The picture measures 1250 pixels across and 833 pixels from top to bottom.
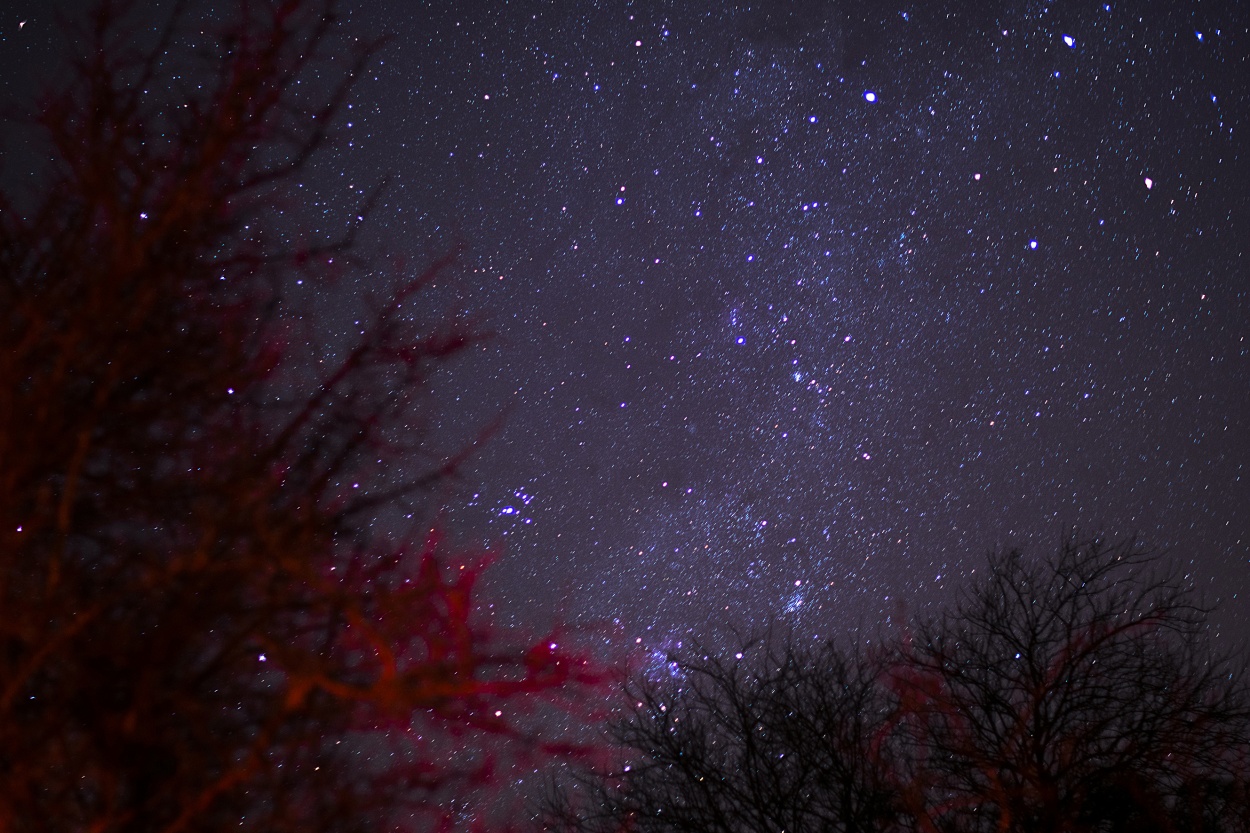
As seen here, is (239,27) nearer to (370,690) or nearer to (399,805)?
(370,690)

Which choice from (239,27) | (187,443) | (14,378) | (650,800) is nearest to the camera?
(14,378)

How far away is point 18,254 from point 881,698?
11.1 meters

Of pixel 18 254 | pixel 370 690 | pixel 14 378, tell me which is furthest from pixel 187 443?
pixel 370 690

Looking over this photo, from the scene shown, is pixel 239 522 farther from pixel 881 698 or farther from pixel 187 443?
pixel 881 698

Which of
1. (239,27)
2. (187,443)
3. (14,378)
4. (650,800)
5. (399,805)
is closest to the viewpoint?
(14,378)

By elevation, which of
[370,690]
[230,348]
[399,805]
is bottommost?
[399,805]

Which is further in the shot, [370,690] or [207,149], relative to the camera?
[207,149]

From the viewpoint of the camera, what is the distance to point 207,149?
278 centimetres

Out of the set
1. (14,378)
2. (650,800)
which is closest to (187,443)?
(14,378)

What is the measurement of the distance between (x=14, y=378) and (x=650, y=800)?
10.7 meters

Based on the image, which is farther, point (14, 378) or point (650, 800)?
point (650, 800)

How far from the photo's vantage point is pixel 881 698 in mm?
12109

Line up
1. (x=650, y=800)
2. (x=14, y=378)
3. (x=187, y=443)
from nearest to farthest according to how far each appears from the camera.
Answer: (x=14, y=378) < (x=187, y=443) < (x=650, y=800)

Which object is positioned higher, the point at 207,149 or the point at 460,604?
the point at 207,149
